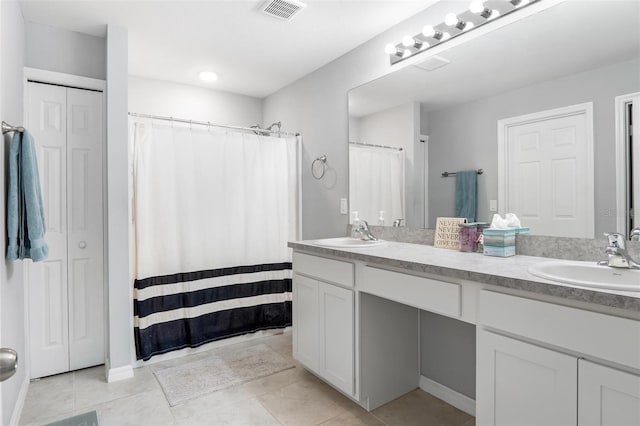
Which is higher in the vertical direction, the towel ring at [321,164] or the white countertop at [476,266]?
the towel ring at [321,164]

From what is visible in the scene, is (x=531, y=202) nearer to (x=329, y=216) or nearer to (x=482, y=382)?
(x=482, y=382)

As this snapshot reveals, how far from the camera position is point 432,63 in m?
2.16

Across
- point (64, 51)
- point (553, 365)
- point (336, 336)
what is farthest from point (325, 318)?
point (64, 51)

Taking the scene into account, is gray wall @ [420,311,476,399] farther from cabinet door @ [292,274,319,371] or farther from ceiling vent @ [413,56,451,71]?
ceiling vent @ [413,56,451,71]

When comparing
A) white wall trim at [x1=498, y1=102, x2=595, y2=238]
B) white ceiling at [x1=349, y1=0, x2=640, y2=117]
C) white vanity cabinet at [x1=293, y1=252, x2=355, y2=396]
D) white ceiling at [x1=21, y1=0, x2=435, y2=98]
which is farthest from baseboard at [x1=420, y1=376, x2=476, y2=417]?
white ceiling at [x1=21, y1=0, x2=435, y2=98]

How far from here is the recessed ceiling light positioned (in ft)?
10.5

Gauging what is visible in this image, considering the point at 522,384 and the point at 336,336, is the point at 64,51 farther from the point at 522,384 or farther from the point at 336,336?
the point at 522,384

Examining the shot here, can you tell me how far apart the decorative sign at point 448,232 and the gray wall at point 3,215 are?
2.16 m

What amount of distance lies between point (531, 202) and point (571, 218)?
0.61 feet

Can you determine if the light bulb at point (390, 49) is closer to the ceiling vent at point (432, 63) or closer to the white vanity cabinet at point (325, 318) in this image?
the ceiling vent at point (432, 63)

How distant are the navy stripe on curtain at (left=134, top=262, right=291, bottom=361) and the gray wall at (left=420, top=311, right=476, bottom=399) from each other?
1360mm

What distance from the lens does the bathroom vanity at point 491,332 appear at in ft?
3.33

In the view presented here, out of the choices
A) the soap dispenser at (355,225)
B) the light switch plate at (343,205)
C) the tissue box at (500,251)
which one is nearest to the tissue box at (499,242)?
the tissue box at (500,251)

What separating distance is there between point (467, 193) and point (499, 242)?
0.41 m
